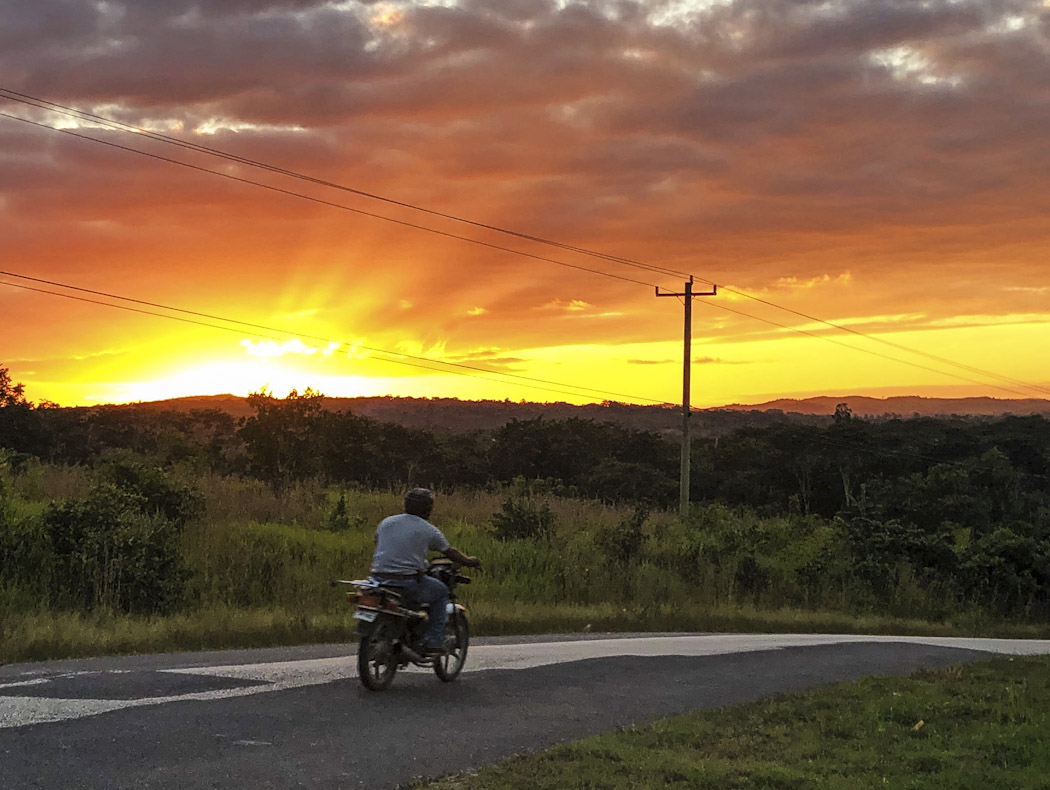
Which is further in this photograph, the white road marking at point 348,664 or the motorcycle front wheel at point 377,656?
the motorcycle front wheel at point 377,656

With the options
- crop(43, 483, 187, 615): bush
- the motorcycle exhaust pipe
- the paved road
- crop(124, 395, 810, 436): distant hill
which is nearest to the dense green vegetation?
crop(43, 483, 187, 615): bush

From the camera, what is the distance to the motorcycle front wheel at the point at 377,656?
1028 cm

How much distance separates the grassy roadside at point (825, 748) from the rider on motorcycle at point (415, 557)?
240 cm

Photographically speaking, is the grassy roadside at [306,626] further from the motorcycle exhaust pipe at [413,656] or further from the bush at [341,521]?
the bush at [341,521]

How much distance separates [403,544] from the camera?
10789 mm

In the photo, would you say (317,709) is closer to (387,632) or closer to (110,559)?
(387,632)

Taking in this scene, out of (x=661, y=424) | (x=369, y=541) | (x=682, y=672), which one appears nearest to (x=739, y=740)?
(x=682, y=672)

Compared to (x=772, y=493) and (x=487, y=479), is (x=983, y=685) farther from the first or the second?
(x=772, y=493)

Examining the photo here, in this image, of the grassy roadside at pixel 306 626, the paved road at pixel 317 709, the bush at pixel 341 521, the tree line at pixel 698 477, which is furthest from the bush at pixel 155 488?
the paved road at pixel 317 709

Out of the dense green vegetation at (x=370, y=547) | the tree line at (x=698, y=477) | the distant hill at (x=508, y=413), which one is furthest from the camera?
the distant hill at (x=508, y=413)

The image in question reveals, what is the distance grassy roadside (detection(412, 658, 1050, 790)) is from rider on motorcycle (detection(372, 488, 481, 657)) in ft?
7.87

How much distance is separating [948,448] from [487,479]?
3234 cm

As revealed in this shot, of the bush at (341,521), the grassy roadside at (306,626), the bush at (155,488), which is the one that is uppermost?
the bush at (155,488)

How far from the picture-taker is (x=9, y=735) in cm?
788
